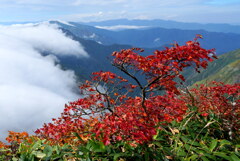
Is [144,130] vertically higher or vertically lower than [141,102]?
lower

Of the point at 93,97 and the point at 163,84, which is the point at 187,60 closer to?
the point at 163,84

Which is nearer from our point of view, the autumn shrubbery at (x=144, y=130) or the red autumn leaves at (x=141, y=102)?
the autumn shrubbery at (x=144, y=130)

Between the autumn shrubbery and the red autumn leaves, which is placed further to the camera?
the red autumn leaves

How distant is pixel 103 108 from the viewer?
10047 millimetres

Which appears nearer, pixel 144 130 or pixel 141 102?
pixel 144 130

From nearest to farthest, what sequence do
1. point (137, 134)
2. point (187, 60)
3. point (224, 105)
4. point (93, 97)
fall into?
point (137, 134) → point (187, 60) → point (93, 97) → point (224, 105)

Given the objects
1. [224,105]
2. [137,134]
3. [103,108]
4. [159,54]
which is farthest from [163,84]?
[224,105]

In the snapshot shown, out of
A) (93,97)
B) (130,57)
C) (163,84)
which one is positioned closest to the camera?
(130,57)

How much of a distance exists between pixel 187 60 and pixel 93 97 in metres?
5.31

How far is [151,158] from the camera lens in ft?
22.1

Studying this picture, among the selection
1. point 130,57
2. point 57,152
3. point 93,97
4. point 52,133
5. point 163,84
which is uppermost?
point 130,57

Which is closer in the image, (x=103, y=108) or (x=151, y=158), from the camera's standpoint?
(x=151, y=158)

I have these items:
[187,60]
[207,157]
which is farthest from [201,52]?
[207,157]

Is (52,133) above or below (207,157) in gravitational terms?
below
